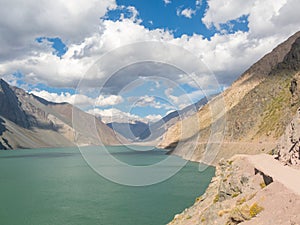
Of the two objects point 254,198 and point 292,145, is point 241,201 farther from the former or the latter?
point 292,145

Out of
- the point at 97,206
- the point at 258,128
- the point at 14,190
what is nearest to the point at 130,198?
the point at 97,206

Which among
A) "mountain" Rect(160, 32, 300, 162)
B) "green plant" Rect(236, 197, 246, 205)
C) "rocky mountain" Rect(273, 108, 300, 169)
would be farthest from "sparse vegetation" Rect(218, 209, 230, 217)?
"mountain" Rect(160, 32, 300, 162)

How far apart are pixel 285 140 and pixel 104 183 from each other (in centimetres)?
7319

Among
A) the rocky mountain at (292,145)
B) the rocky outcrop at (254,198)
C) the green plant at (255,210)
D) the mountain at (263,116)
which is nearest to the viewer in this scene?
the rocky outcrop at (254,198)

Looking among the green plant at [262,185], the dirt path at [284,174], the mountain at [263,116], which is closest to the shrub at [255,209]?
the dirt path at [284,174]

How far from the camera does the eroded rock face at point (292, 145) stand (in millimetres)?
31028

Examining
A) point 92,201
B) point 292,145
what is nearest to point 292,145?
point 292,145

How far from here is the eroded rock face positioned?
31028mm

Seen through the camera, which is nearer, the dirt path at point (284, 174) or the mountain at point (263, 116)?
the dirt path at point (284, 174)

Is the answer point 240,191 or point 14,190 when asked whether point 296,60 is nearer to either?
point 14,190

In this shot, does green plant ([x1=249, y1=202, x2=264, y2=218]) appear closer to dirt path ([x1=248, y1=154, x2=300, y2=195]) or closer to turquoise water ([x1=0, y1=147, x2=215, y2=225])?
dirt path ([x1=248, y1=154, x2=300, y2=195])

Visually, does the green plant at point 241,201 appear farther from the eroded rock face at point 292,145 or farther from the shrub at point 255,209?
the eroded rock face at point 292,145

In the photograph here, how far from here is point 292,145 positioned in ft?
106

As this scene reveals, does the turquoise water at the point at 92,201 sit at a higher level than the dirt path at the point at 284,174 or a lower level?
lower
